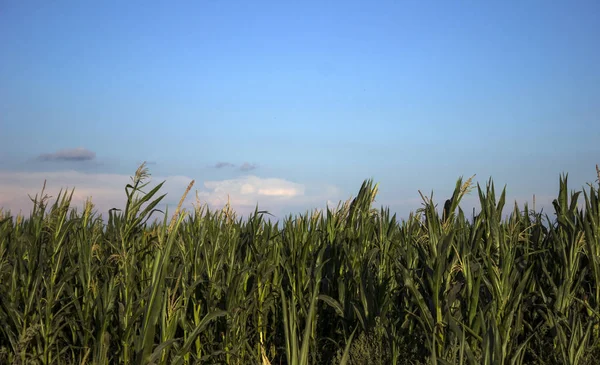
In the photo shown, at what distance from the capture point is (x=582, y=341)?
15.3 ft

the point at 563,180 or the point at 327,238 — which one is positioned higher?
the point at 563,180

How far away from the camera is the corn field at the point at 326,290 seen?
4617 millimetres

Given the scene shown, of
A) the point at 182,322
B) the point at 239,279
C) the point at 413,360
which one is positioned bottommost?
the point at 413,360

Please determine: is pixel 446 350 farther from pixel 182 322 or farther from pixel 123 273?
pixel 123 273

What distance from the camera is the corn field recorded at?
4.62m

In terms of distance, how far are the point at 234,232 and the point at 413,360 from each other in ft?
7.14

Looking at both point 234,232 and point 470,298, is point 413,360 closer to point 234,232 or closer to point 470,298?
point 470,298

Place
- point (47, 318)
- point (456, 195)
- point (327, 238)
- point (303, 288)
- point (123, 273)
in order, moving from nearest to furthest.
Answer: point (123, 273) → point (47, 318) → point (456, 195) → point (303, 288) → point (327, 238)

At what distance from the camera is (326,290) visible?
6172 mm

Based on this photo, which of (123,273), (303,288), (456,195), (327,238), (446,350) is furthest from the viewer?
(327,238)

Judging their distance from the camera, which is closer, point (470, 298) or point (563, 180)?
point (470, 298)

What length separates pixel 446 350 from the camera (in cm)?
443

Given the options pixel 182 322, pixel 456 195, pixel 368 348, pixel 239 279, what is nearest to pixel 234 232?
pixel 239 279

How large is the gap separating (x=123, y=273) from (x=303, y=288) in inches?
76.2
